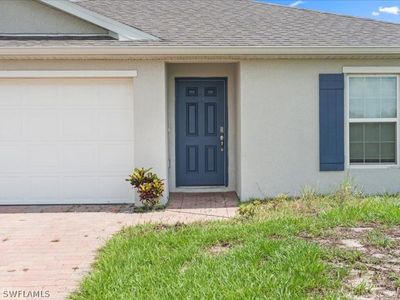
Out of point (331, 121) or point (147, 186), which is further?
point (331, 121)

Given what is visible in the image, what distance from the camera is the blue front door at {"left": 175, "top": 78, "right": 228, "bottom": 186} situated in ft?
32.7

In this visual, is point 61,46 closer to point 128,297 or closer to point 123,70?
point 123,70

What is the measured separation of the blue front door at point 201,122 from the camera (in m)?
9.95

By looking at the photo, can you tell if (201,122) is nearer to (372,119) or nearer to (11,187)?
(372,119)

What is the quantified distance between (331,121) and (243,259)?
5019 millimetres

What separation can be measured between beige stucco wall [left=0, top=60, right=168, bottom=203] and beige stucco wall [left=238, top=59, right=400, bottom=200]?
1.60 metres

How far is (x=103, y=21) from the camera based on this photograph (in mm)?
8797

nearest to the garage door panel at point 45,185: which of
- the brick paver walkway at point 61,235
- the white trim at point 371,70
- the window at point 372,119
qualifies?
the brick paver walkway at point 61,235

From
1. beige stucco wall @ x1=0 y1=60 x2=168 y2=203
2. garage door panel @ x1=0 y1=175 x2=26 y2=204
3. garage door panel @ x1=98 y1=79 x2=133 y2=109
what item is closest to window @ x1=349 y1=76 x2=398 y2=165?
beige stucco wall @ x1=0 y1=60 x2=168 y2=203

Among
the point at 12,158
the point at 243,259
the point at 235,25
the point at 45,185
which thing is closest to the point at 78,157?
the point at 45,185

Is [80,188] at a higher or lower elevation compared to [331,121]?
lower

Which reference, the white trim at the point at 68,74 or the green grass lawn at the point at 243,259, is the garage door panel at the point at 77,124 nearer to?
the white trim at the point at 68,74
